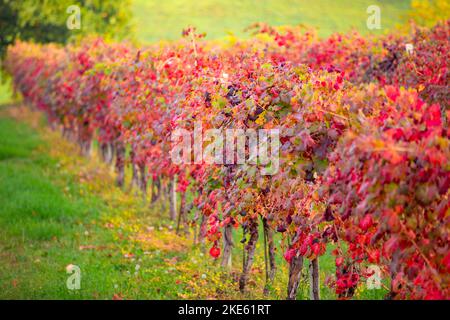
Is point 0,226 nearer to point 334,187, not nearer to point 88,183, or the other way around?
point 88,183

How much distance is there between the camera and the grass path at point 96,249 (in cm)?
689

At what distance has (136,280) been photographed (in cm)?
721

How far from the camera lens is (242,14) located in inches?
2746

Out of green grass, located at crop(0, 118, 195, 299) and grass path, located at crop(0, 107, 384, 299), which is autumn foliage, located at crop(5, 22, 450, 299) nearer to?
grass path, located at crop(0, 107, 384, 299)

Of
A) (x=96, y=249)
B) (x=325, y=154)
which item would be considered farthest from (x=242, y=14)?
(x=325, y=154)

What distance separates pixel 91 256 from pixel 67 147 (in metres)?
10.1

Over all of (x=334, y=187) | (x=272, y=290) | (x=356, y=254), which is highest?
(x=334, y=187)

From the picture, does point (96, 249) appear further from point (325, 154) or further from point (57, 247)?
point (325, 154)

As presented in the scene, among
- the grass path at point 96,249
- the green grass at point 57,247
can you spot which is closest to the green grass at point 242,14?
the grass path at point 96,249

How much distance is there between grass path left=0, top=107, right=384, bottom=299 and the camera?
6.89 meters

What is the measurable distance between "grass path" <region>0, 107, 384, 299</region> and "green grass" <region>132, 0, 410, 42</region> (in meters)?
52.2

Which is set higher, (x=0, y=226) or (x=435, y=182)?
(x=435, y=182)

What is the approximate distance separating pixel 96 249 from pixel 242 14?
63.8 m
